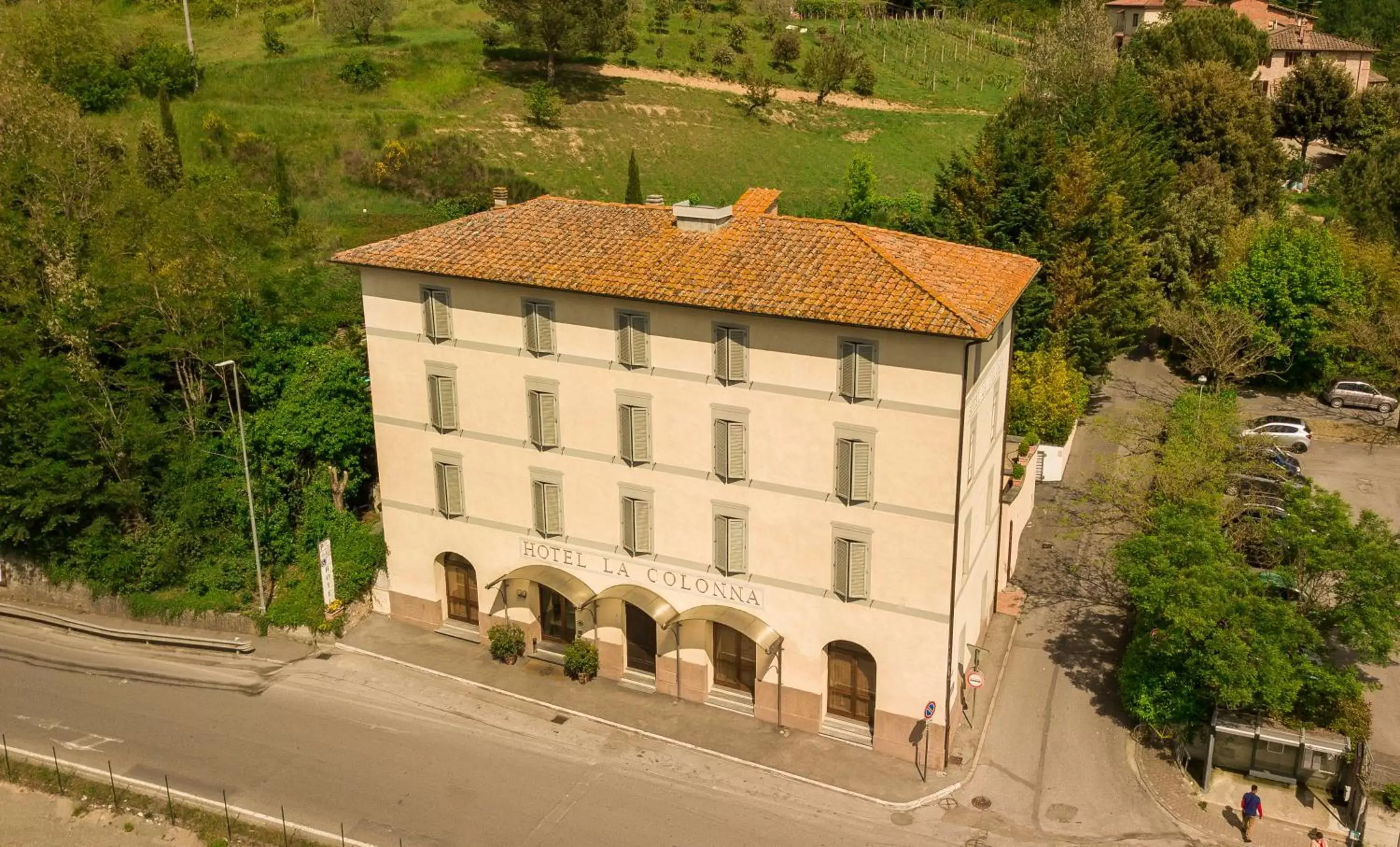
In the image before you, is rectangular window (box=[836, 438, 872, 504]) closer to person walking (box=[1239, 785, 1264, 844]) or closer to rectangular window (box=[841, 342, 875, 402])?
rectangular window (box=[841, 342, 875, 402])

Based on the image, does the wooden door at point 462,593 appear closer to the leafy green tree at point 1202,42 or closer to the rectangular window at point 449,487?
the rectangular window at point 449,487

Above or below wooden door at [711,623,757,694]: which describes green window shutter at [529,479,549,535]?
above

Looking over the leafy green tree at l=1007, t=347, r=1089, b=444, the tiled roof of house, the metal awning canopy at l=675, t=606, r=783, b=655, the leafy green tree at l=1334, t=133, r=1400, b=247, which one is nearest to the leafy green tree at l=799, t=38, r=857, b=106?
the tiled roof of house

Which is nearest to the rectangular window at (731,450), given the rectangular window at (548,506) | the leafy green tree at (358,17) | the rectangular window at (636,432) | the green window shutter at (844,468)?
the rectangular window at (636,432)

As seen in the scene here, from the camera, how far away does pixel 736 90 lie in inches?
3809

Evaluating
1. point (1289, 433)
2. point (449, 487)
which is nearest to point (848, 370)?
point (449, 487)

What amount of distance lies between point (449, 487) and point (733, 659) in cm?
1061

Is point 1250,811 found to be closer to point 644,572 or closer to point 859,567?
point 859,567

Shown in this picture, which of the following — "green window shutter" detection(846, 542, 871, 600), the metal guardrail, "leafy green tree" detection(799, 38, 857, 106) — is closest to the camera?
"green window shutter" detection(846, 542, 871, 600)

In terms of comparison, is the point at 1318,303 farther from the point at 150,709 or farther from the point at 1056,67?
the point at 150,709

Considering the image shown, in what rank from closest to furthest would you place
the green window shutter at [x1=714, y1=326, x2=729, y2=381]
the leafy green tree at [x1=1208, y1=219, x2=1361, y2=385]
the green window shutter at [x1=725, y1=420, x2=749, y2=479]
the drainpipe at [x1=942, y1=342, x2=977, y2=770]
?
the drainpipe at [x1=942, y1=342, x2=977, y2=770] → the green window shutter at [x1=714, y1=326, x2=729, y2=381] → the green window shutter at [x1=725, y1=420, x2=749, y2=479] → the leafy green tree at [x1=1208, y1=219, x2=1361, y2=385]

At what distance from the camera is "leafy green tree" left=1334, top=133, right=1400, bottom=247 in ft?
207

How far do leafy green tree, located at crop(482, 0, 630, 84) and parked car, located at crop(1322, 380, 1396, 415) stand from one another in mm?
55077

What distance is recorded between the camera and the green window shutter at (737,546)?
32156 mm
